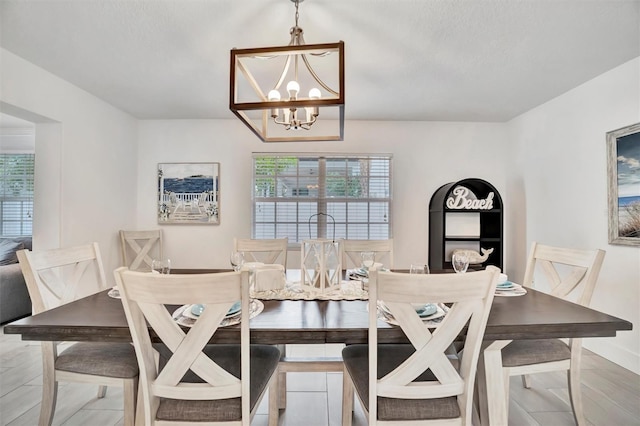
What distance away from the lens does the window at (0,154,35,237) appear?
4746 millimetres

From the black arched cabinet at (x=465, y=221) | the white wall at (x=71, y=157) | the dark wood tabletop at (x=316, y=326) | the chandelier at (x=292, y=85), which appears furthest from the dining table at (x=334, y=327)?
the black arched cabinet at (x=465, y=221)

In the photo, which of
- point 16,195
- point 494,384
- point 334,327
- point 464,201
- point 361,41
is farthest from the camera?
point 16,195

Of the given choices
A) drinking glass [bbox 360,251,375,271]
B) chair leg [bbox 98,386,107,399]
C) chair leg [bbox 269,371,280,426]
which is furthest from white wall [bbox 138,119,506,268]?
chair leg [bbox 269,371,280,426]

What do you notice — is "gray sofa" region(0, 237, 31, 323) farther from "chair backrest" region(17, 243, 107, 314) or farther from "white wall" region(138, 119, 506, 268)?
"chair backrest" region(17, 243, 107, 314)

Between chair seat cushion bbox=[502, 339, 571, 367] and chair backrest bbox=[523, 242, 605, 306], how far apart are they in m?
0.26

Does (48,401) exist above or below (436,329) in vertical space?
below

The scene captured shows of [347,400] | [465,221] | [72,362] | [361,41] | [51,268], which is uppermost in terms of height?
[361,41]

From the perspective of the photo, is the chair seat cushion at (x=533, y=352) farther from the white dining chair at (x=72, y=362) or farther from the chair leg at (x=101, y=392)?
the chair leg at (x=101, y=392)

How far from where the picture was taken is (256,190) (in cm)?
381

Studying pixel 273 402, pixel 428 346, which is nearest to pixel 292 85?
pixel 428 346

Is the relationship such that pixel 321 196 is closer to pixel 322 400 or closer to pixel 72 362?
pixel 322 400

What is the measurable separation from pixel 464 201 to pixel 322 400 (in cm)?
258

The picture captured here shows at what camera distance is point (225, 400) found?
1118 millimetres

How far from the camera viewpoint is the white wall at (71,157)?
2.43 m
